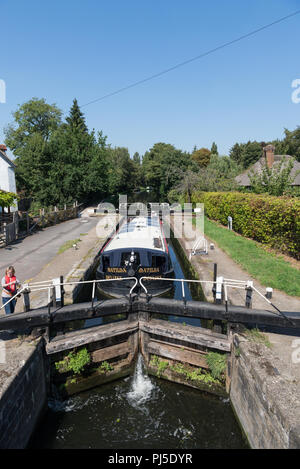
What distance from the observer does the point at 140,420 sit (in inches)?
252

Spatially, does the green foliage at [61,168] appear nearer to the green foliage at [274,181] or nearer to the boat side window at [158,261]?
the green foliage at [274,181]

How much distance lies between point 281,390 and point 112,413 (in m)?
3.72

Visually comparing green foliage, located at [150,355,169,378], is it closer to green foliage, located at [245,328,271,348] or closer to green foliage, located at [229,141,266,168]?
green foliage, located at [245,328,271,348]

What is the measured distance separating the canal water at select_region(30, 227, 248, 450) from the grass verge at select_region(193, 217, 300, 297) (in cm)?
482

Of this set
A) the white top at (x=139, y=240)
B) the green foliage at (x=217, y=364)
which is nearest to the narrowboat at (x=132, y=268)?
the white top at (x=139, y=240)

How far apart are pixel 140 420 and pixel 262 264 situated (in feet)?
28.2

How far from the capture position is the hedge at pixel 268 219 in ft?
43.9

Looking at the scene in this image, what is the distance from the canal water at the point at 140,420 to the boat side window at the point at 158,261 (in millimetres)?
4100

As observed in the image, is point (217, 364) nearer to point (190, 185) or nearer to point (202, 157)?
point (190, 185)

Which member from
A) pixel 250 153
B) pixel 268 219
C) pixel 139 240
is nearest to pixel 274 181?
pixel 268 219

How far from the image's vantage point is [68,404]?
698 cm

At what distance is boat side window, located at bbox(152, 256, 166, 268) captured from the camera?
34.9 ft

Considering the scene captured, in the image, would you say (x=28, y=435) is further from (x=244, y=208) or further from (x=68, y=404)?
(x=244, y=208)
